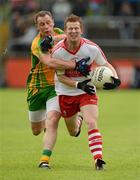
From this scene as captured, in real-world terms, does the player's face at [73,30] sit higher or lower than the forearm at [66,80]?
higher

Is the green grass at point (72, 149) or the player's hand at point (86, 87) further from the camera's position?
the player's hand at point (86, 87)

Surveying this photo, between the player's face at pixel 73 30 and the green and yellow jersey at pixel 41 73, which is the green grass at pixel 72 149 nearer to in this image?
the green and yellow jersey at pixel 41 73

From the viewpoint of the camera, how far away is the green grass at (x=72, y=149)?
10.3 metres

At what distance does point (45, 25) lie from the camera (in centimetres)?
1193

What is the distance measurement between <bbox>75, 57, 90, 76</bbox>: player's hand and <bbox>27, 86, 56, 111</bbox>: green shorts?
1304 mm

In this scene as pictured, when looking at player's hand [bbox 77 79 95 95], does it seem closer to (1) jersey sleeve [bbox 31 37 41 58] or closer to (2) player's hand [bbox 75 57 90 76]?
(2) player's hand [bbox 75 57 90 76]

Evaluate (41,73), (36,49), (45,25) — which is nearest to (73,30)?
(45,25)

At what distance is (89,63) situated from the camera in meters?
11.0

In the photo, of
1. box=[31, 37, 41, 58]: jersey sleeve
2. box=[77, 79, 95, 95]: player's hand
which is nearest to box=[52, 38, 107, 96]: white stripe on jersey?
box=[77, 79, 95, 95]: player's hand

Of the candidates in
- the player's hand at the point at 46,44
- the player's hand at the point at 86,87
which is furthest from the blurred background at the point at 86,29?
the player's hand at the point at 86,87

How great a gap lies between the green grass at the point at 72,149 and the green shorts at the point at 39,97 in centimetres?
77

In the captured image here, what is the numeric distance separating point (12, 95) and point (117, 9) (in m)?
6.59

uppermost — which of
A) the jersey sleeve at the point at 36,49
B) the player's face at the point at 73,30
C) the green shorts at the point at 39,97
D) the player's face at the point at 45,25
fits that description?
the player's face at the point at 45,25

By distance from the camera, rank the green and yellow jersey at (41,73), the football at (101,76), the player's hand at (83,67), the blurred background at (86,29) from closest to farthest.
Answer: the football at (101,76) → the player's hand at (83,67) → the green and yellow jersey at (41,73) → the blurred background at (86,29)
